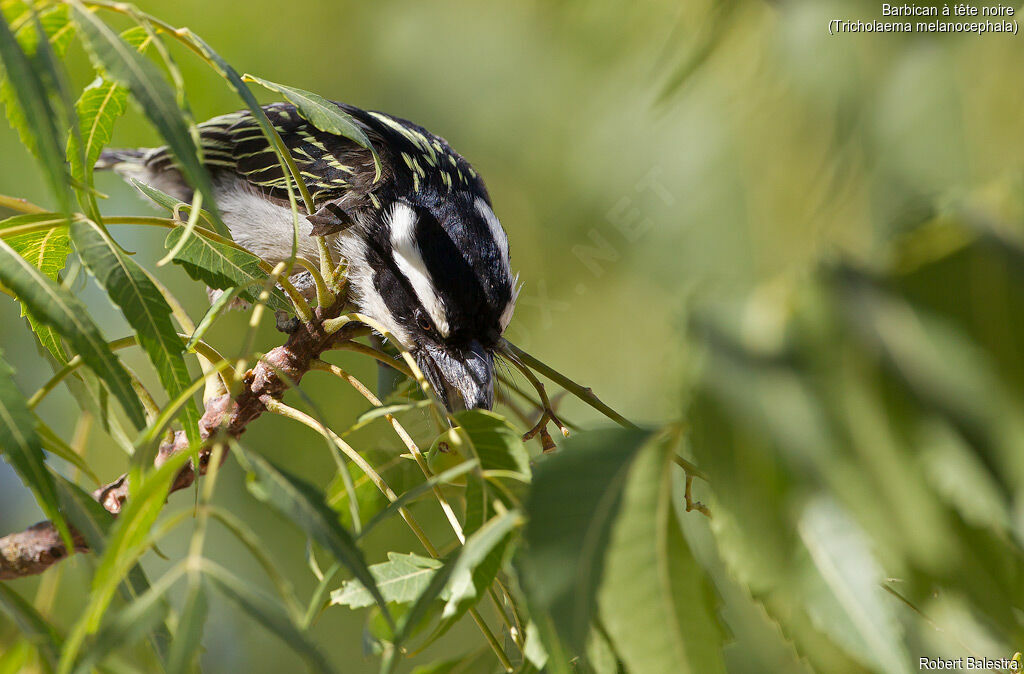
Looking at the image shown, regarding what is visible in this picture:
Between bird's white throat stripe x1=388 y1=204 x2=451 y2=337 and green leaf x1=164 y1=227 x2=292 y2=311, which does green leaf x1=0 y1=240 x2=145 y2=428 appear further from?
bird's white throat stripe x1=388 y1=204 x2=451 y2=337

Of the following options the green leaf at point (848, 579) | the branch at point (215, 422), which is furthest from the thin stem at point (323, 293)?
the green leaf at point (848, 579)

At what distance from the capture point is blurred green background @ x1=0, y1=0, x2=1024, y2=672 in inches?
15.8

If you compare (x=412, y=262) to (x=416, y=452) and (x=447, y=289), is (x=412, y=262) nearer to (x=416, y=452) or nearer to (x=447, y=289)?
(x=447, y=289)

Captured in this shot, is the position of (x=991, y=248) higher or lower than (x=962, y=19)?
lower

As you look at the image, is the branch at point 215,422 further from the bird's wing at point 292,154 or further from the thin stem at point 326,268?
the bird's wing at point 292,154

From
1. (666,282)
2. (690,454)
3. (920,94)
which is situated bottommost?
(666,282)

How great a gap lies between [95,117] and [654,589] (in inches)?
16.5

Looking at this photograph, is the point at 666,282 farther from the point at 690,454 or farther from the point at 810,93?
the point at 690,454

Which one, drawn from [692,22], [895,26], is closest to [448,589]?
[895,26]

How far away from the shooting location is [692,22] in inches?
37.9

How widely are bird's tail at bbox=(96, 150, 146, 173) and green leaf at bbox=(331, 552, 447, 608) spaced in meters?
0.96

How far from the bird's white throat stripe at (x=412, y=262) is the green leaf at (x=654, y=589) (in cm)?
54

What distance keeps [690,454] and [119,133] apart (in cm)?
173

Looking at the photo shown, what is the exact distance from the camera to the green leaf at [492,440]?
0.40 m
